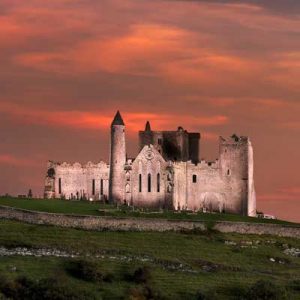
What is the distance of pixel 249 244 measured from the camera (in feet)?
377

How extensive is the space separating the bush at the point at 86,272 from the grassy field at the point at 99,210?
21130mm

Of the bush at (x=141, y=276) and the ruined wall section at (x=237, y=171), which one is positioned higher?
the ruined wall section at (x=237, y=171)

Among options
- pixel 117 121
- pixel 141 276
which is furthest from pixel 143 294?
pixel 117 121

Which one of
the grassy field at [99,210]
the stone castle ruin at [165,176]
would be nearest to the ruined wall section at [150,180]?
the stone castle ruin at [165,176]

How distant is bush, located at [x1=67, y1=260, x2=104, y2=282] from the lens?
93375 millimetres

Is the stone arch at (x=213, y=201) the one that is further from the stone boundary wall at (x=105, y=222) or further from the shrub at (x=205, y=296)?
the shrub at (x=205, y=296)

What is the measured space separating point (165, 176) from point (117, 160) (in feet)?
15.8

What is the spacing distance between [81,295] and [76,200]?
47.0 m

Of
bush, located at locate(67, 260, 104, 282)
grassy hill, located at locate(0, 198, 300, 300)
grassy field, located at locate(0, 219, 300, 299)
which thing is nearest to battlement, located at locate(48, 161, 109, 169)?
grassy hill, located at locate(0, 198, 300, 300)

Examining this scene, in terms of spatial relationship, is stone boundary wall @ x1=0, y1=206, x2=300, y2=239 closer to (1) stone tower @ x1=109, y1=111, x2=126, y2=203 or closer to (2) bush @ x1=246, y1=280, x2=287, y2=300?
(1) stone tower @ x1=109, y1=111, x2=126, y2=203

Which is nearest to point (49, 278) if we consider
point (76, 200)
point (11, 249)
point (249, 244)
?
point (11, 249)

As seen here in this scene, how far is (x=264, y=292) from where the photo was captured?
3632 inches

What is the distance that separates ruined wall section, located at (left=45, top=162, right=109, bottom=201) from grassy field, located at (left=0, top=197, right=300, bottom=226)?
12.9 m

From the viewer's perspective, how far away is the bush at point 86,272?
93375mm
